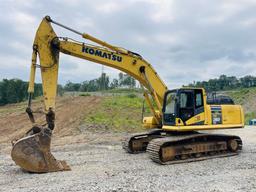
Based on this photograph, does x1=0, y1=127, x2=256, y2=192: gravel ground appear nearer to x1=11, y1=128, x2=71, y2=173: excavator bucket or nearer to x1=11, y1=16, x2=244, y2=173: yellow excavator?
x1=11, y1=128, x2=71, y2=173: excavator bucket

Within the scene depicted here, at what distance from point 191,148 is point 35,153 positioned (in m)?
4.84

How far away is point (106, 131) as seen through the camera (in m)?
17.5

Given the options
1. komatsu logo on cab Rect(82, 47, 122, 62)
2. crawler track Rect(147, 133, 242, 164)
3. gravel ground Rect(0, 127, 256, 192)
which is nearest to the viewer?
gravel ground Rect(0, 127, 256, 192)

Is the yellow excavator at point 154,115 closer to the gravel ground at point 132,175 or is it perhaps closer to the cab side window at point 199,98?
the cab side window at point 199,98

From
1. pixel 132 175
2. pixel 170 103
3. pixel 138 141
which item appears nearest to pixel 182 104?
pixel 170 103

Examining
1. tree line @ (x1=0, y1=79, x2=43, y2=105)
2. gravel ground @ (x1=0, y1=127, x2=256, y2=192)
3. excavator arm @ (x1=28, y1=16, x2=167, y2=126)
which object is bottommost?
gravel ground @ (x1=0, y1=127, x2=256, y2=192)

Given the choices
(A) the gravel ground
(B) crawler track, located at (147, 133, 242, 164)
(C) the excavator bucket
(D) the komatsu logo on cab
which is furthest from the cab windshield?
(C) the excavator bucket

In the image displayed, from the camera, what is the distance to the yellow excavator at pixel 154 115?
7.73 meters

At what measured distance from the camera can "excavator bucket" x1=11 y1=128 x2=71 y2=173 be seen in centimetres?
753

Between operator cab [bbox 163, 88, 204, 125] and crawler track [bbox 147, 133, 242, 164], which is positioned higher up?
operator cab [bbox 163, 88, 204, 125]

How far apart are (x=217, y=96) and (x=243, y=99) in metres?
33.9

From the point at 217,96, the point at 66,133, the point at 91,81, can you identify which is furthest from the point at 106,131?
the point at 91,81

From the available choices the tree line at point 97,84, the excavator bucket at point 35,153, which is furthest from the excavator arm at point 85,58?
the tree line at point 97,84

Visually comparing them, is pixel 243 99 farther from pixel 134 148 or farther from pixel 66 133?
pixel 134 148
